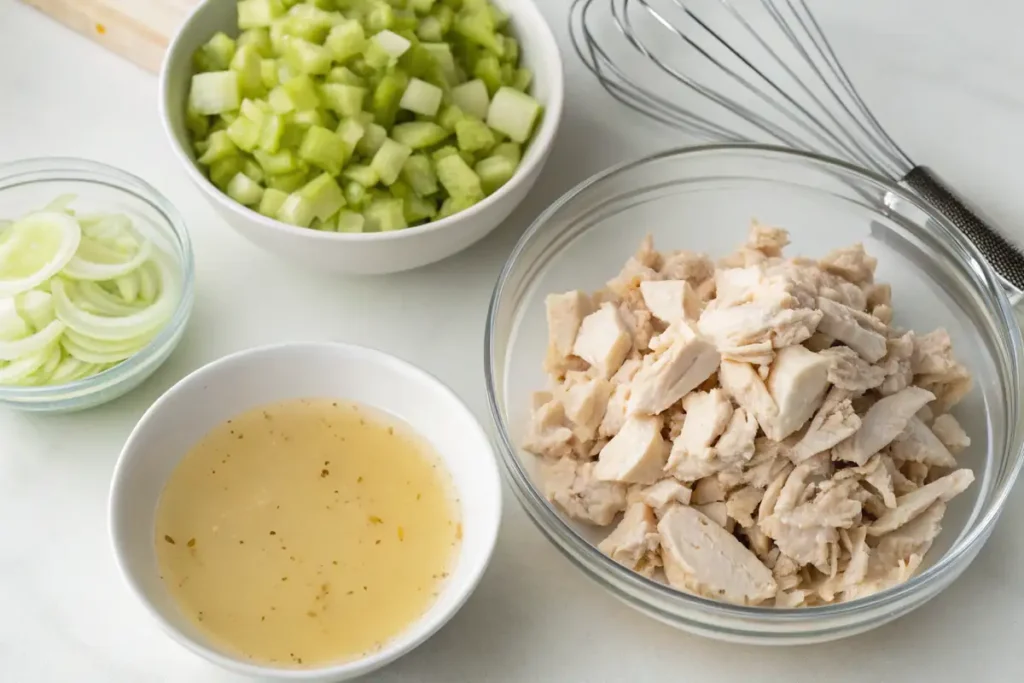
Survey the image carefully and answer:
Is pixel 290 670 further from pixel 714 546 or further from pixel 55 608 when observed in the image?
pixel 714 546

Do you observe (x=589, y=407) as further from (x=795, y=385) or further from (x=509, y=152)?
(x=509, y=152)

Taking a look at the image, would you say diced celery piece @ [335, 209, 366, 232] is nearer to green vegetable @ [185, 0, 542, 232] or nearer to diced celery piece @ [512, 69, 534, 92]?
green vegetable @ [185, 0, 542, 232]

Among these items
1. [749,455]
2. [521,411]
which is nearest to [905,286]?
[749,455]

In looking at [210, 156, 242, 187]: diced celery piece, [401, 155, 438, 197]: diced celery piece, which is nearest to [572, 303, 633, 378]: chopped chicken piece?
[401, 155, 438, 197]: diced celery piece

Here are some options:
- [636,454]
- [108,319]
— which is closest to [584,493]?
[636,454]

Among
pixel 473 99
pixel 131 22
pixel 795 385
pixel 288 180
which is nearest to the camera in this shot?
pixel 795 385

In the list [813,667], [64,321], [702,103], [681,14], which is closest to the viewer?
[813,667]

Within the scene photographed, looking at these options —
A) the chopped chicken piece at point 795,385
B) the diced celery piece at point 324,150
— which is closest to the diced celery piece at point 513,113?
the diced celery piece at point 324,150
